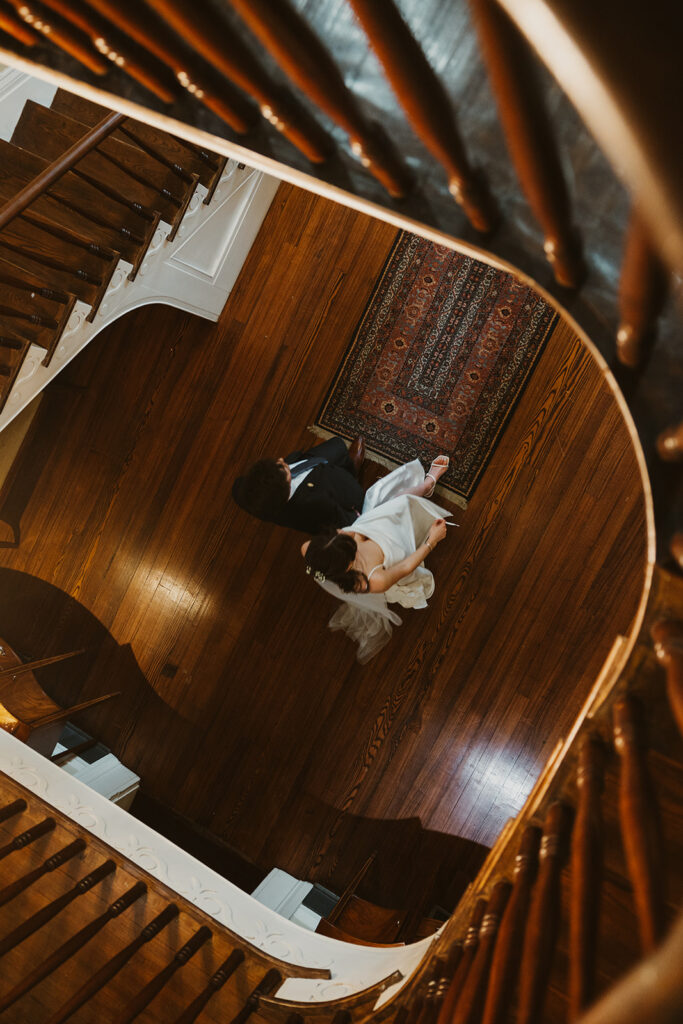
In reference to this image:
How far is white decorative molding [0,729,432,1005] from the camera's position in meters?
2.35

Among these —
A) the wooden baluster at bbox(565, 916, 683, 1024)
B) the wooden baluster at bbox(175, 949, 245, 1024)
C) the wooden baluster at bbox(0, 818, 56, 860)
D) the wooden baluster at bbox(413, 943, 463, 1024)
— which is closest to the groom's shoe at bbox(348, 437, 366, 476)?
the wooden baluster at bbox(0, 818, 56, 860)

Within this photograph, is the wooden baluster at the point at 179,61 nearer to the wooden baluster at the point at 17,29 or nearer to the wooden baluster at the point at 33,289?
the wooden baluster at the point at 17,29

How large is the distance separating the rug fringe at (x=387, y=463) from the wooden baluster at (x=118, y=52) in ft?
9.75

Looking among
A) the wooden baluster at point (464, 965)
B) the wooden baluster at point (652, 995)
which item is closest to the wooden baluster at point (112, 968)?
the wooden baluster at point (464, 965)

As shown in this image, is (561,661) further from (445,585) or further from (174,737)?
(174,737)

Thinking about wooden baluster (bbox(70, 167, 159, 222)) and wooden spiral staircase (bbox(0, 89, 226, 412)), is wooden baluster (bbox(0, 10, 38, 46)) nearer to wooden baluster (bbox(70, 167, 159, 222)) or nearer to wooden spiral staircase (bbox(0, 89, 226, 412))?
wooden spiral staircase (bbox(0, 89, 226, 412))

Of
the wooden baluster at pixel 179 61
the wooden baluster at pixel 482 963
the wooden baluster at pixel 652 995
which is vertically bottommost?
the wooden baluster at pixel 482 963

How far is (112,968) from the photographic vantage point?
6.84ft

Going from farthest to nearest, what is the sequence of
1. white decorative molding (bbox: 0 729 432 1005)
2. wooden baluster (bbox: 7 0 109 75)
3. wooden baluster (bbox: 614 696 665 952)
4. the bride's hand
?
the bride's hand < white decorative molding (bbox: 0 729 432 1005) < wooden baluster (bbox: 7 0 109 75) < wooden baluster (bbox: 614 696 665 952)

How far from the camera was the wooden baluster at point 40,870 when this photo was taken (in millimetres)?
2174

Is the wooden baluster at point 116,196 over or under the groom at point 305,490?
over

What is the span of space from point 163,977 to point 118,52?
2.48 m

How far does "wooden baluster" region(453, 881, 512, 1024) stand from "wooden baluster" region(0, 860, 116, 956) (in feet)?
4.91

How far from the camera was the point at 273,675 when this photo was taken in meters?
4.25
